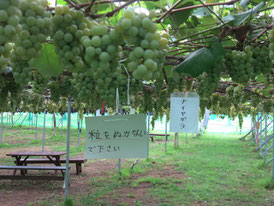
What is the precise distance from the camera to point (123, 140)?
2453 millimetres

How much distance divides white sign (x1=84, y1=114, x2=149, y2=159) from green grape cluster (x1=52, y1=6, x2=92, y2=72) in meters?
1.28

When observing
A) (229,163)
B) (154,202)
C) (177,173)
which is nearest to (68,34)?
(154,202)

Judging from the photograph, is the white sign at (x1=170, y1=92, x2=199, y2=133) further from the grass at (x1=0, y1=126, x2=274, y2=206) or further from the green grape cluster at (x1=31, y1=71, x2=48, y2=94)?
the grass at (x1=0, y1=126, x2=274, y2=206)

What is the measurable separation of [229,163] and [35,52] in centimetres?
821

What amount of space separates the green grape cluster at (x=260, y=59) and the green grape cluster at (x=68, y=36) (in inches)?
48.4

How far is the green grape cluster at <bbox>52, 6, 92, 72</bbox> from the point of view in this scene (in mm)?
1022

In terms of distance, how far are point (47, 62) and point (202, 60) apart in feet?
2.84

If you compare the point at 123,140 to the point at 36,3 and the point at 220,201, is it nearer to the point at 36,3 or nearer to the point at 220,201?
the point at 36,3

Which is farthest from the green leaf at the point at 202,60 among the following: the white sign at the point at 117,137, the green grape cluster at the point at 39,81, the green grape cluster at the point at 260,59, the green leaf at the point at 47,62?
the green grape cluster at the point at 39,81

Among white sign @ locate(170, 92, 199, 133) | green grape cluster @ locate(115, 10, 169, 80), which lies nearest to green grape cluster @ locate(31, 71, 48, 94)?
white sign @ locate(170, 92, 199, 133)

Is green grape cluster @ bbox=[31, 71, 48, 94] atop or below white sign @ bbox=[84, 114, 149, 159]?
atop

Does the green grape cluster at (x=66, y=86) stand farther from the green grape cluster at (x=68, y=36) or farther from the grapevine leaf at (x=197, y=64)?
the green grape cluster at (x=68, y=36)

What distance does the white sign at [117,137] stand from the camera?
2328 mm

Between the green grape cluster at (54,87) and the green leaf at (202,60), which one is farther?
the green grape cluster at (54,87)
